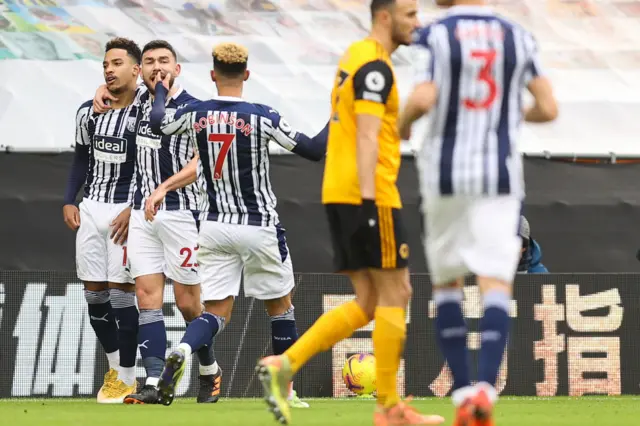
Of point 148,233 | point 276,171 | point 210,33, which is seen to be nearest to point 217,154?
point 148,233

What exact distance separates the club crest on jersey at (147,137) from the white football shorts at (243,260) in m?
1.17

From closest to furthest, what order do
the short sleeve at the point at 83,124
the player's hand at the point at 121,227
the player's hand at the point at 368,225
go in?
the player's hand at the point at 368,225
the player's hand at the point at 121,227
the short sleeve at the point at 83,124

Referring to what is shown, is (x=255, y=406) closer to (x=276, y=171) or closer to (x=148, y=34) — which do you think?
(x=276, y=171)

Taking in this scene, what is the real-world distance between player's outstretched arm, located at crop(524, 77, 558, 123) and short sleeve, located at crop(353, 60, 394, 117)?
2.19ft

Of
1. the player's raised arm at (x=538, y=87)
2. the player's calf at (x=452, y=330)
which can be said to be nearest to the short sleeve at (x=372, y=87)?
the player's raised arm at (x=538, y=87)

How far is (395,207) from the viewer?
221 inches

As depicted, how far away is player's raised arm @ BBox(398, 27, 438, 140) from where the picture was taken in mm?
4738

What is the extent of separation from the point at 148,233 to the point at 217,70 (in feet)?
4.72

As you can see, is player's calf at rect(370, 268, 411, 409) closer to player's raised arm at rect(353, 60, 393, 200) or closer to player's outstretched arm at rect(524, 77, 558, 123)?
player's raised arm at rect(353, 60, 393, 200)

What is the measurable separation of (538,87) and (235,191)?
2.57 m

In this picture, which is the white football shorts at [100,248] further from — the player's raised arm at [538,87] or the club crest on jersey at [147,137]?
the player's raised arm at [538,87]

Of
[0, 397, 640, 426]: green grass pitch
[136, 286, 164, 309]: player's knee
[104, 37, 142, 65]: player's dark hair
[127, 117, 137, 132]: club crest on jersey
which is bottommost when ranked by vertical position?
[0, 397, 640, 426]: green grass pitch

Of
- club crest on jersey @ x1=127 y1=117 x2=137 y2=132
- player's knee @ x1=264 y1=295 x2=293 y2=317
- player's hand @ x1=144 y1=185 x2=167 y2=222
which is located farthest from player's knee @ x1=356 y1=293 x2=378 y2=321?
club crest on jersey @ x1=127 y1=117 x2=137 y2=132

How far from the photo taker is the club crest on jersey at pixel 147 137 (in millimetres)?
8211
